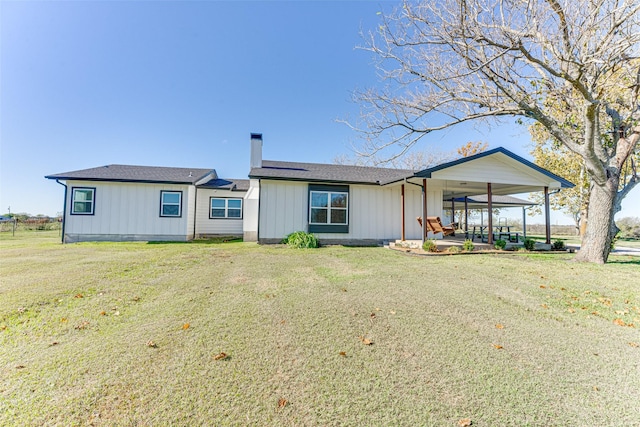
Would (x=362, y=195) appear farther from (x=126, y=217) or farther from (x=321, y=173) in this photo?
(x=126, y=217)

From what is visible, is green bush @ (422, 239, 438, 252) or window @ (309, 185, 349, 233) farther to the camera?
window @ (309, 185, 349, 233)

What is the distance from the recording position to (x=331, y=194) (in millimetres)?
11703

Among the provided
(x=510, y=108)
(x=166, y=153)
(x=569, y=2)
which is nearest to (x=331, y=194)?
(x=510, y=108)

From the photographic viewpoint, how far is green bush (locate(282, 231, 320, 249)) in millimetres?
10307

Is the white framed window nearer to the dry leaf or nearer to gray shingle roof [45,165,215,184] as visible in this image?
gray shingle roof [45,165,215,184]

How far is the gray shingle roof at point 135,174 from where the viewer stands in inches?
480

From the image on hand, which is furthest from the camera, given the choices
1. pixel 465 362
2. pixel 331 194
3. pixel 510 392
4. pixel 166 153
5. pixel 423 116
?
pixel 166 153

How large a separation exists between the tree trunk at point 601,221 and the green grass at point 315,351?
10.3ft

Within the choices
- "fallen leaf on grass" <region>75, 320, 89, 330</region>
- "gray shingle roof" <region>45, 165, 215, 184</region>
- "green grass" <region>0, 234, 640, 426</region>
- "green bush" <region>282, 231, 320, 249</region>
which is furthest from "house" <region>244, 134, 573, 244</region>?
"fallen leaf on grass" <region>75, 320, 89, 330</region>

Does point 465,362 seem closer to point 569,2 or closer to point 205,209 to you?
point 569,2

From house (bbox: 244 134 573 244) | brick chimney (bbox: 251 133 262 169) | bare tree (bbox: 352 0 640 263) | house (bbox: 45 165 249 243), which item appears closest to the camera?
bare tree (bbox: 352 0 640 263)

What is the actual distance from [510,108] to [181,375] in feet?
32.2

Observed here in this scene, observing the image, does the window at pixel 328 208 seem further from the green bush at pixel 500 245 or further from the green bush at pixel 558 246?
the green bush at pixel 558 246

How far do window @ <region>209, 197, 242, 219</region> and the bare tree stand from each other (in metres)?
9.44
